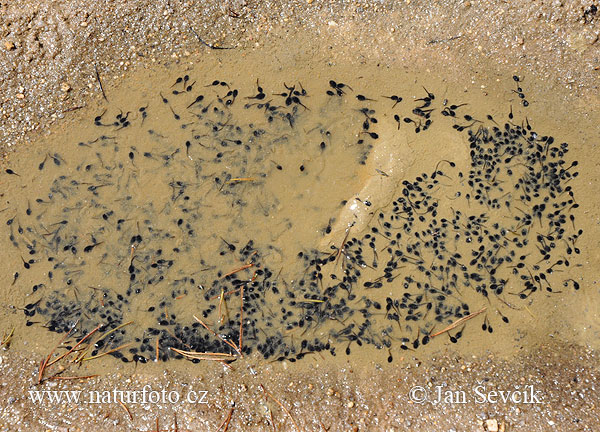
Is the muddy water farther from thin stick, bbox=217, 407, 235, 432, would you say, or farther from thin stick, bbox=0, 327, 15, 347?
thin stick, bbox=217, 407, 235, 432

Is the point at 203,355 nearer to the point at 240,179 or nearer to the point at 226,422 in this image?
the point at 226,422

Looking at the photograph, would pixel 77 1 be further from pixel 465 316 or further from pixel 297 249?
pixel 465 316

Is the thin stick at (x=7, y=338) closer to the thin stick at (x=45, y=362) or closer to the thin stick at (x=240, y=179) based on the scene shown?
the thin stick at (x=45, y=362)

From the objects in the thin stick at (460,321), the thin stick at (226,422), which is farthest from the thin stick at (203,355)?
the thin stick at (460,321)

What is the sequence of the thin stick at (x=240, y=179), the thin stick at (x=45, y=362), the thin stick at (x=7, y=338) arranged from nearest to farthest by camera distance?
1. the thin stick at (x=45, y=362)
2. the thin stick at (x=7, y=338)
3. the thin stick at (x=240, y=179)

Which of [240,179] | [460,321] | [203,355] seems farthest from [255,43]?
[460,321]

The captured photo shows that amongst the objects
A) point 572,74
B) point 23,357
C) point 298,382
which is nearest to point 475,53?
point 572,74
